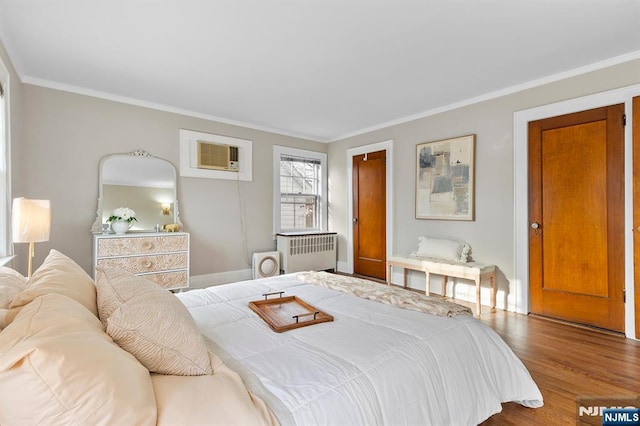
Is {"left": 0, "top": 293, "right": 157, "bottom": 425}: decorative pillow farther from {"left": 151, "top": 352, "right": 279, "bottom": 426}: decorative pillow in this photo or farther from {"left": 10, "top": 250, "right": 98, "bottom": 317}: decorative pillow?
{"left": 10, "top": 250, "right": 98, "bottom": 317}: decorative pillow

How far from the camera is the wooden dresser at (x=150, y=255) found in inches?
134

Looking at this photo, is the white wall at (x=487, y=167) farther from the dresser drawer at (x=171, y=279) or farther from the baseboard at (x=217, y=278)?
the dresser drawer at (x=171, y=279)

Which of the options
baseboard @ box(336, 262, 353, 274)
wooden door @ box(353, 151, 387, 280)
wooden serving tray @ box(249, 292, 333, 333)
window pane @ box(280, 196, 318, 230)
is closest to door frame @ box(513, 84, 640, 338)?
wooden door @ box(353, 151, 387, 280)

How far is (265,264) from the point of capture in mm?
4777

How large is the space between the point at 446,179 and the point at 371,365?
342 cm

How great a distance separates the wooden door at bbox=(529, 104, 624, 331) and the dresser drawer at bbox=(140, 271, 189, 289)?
401 cm

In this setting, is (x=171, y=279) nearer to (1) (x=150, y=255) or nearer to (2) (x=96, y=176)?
(1) (x=150, y=255)

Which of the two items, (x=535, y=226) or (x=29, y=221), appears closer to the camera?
(x=29, y=221)

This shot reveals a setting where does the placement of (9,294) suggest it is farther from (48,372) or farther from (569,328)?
(569,328)

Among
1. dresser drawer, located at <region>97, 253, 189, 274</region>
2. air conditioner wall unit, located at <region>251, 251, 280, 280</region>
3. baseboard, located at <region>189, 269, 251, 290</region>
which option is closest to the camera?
dresser drawer, located at <region>97, 253, 189, 274</region>

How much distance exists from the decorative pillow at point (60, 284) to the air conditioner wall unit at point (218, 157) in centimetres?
315

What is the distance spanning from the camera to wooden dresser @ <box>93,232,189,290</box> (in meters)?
3.40

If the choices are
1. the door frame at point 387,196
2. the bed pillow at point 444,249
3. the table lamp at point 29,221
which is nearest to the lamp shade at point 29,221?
the table lamp at point 29,221

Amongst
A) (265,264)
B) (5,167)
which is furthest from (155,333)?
(265,264)
